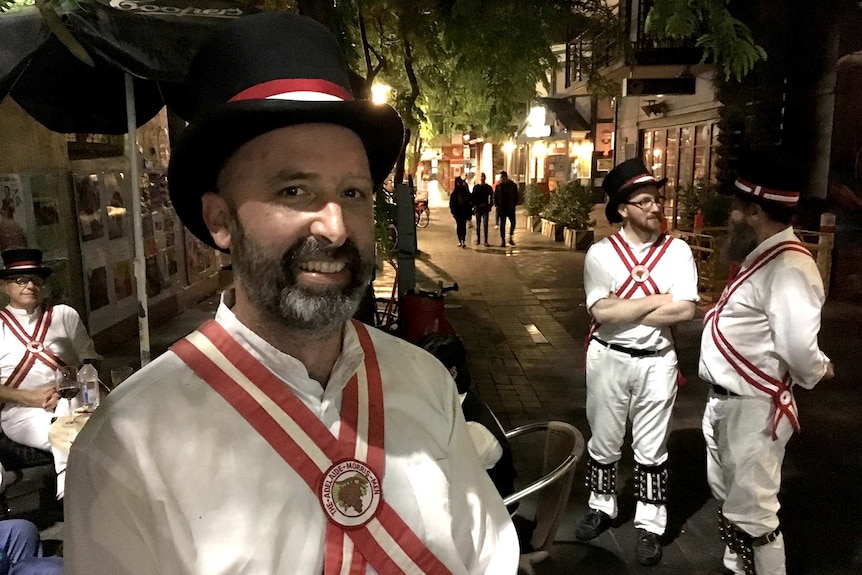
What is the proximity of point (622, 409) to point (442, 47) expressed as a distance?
529 cm

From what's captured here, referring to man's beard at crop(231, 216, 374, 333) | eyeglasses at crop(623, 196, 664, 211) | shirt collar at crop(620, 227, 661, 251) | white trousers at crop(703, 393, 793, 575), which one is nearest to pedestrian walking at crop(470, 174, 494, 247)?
shirt collar at crop(620, 227, 661, 251)

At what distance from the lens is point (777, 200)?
3287mm

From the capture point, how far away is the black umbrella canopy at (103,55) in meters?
2.88

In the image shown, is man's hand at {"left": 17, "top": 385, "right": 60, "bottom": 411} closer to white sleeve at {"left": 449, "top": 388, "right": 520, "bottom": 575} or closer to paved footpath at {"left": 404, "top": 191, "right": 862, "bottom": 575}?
paved footpath at {"left": 404, "top": 191, "right": 862, "bottom": 575}

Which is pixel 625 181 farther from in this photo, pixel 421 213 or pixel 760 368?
pixel 421 213

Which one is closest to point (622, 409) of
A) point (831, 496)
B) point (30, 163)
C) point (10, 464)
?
point (831, 496)

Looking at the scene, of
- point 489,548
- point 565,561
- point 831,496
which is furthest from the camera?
point 831,496

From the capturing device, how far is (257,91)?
1.41 meters

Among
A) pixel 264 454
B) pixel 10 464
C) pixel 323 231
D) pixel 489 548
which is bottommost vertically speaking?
pixel 10 464

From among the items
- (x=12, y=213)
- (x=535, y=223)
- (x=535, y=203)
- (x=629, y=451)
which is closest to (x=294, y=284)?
(x=629, y=451)

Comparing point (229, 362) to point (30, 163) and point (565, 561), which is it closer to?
point (565, 561)

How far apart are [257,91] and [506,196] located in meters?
15.8

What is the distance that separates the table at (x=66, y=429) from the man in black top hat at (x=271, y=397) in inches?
93.3

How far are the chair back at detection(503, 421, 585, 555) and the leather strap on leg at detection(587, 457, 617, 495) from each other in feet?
3.96
